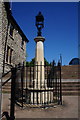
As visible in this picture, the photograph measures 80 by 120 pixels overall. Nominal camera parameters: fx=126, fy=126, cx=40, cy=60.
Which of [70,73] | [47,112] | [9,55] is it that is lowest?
[47,112]

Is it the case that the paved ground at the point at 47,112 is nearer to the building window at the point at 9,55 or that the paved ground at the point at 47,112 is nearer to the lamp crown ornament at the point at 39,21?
the lamp crown ornament at the point at 39,21

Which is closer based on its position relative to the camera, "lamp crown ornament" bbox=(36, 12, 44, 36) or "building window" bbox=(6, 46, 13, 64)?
"lamp crown ornament" bbox=(36, 12, 44, 36)

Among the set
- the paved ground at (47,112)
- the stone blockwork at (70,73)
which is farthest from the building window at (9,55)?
the paved ground at (47,112)

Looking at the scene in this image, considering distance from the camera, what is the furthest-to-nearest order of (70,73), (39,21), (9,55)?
(9,55) → (70,73) → (39,21)

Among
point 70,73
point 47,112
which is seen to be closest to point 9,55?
point 70,73

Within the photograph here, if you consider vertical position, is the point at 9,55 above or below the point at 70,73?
above

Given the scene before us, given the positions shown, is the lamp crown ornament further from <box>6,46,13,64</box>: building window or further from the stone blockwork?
<box>6,46,13,64</box>: building window

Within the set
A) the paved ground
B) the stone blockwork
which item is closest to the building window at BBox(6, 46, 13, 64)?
the stone blockwork

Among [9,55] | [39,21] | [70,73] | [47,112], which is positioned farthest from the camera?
[9,55]

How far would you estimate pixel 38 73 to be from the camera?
558 centimetres

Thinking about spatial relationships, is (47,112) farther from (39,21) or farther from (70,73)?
(70,73)

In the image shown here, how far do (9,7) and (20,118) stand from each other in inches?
458

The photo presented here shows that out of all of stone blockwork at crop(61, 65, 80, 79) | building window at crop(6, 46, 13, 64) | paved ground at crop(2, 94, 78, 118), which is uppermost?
building window at crop(6, 46, 13, 64)

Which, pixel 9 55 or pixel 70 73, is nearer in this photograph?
pixel 70 73
